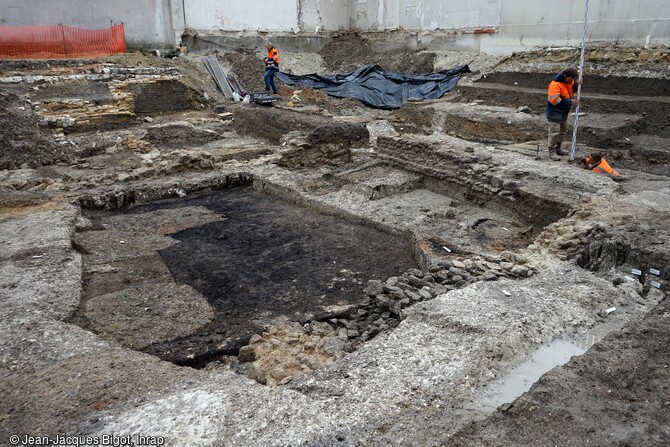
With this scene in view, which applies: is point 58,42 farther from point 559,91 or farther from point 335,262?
point 559,91

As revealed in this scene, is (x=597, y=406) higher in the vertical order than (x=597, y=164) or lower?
lower

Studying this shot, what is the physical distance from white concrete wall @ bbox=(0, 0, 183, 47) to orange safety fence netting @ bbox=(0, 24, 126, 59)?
39 centimetres

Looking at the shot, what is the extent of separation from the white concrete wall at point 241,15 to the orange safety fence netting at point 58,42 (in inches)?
120

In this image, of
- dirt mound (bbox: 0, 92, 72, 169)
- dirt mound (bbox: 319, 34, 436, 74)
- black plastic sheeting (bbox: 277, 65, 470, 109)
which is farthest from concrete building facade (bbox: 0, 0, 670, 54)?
dirt mound (bbox: 0, 92, 72, 169)

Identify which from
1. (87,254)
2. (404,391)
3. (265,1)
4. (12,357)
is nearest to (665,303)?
(404,391)

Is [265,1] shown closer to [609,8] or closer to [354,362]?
[609,8]

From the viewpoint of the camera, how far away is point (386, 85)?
658 inches

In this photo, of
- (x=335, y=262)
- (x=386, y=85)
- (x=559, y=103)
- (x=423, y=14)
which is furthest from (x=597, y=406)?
(x=423, y=14)

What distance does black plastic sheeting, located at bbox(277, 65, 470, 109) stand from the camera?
52.9 feet

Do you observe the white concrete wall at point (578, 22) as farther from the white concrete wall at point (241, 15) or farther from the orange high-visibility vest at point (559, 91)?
the white concrete wall at point (241, 15)

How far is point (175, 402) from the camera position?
3000 mm

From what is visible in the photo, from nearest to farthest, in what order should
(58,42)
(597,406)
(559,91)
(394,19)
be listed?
1. (597,406)
2. (559,91)
3. (58,42)
4. (394,19)

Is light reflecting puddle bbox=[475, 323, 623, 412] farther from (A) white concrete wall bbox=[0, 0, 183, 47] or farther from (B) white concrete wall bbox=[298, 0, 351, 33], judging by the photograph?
(B) white concrete wall bbox=[298, 0, 351, 33]

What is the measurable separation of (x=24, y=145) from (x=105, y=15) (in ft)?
29.8
